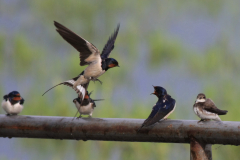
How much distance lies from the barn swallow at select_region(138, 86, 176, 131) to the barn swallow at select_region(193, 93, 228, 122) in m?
0.13

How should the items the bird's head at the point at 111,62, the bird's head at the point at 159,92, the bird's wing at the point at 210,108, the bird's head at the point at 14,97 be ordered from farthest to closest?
the bird's head at the point at 14,97, the bird's head at the point at 111,62, the bird's head at the point at 159,92, the bird's wing at the point at 210,108

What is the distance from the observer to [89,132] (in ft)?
4.64

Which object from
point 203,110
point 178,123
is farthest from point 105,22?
point 178,123

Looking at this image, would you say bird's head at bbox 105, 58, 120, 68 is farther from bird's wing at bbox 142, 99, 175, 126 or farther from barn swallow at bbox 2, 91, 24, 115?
barn swallow at bbox 2, 91, 24, 115

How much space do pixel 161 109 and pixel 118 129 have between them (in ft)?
0.97

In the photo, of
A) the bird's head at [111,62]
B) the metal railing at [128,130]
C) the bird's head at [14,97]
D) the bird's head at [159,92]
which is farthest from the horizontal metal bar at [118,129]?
the bird's head at [14,97]

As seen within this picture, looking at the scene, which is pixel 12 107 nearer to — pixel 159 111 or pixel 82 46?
pixel 82 46

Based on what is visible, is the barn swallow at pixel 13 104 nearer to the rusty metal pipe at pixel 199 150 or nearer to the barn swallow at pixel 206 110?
the barn swallow at pixel 206 110

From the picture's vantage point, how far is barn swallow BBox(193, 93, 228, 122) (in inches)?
66.9

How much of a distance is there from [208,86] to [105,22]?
2.06 m

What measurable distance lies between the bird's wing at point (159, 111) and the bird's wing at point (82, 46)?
2.02 ft

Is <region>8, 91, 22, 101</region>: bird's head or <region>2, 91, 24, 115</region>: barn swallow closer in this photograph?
<region>2, 91, 24, 115</region>: barn swallow

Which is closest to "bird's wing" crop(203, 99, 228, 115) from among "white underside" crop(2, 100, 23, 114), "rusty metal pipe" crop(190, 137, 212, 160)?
"rusty metal pipe" crop(190, 137, 212, 160)

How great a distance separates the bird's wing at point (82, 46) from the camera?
2.03 m
